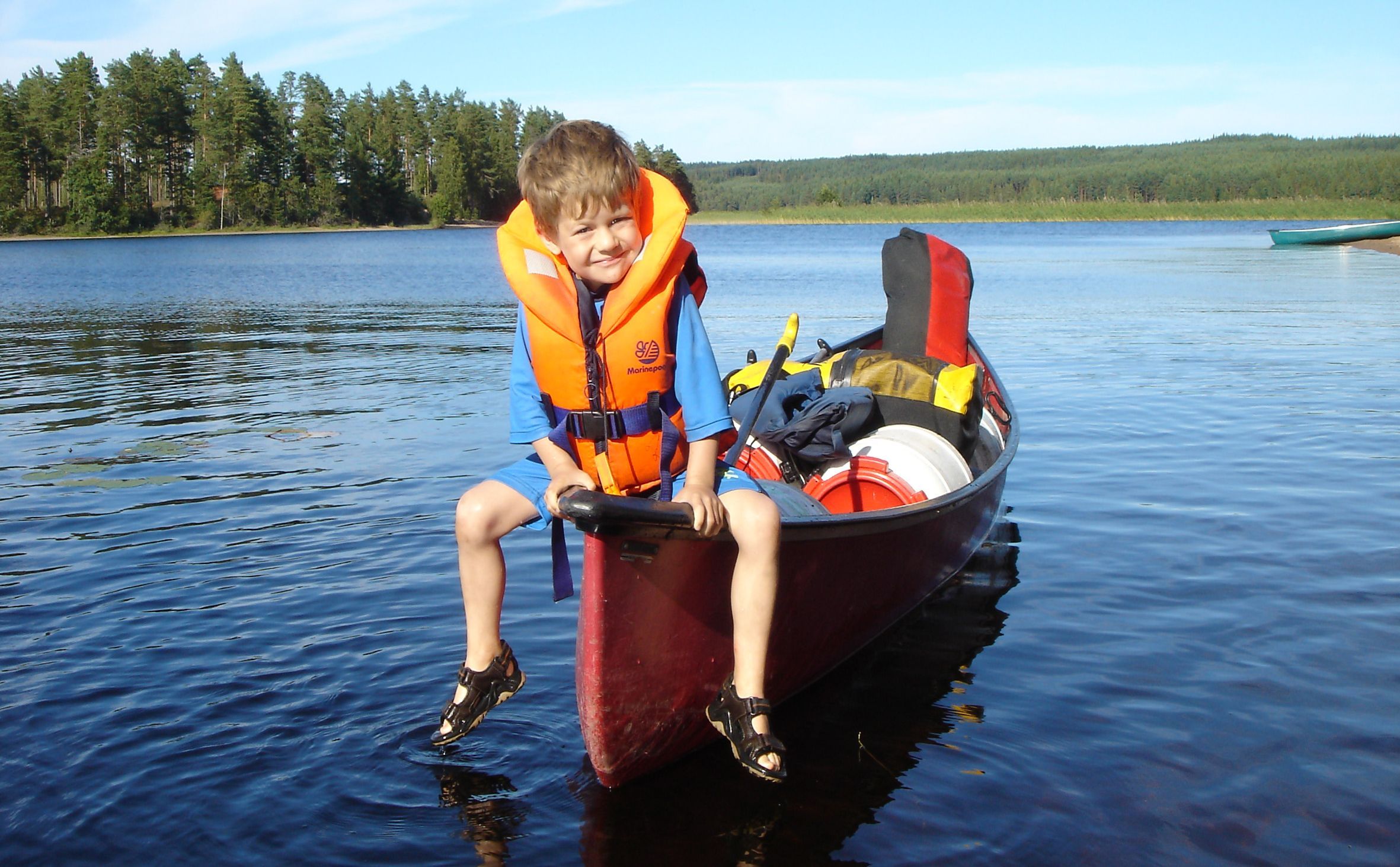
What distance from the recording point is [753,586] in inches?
131

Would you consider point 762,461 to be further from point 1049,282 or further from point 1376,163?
point 1376,163

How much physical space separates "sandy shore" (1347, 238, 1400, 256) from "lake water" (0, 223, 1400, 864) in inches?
1165

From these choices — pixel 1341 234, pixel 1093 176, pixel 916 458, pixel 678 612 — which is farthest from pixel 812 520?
pixel 1093 176

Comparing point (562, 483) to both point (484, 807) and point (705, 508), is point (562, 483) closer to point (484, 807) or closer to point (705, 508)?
point (705, 508)

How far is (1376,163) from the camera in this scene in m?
92.6

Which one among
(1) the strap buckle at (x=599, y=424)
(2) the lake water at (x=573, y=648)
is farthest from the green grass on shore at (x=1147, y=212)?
(1) the strap buckle at (x=599, y=424)

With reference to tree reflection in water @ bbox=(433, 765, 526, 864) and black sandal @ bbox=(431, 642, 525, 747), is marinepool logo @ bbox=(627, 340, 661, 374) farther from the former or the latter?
tree reflection in water @ bbox=(433, 765, 526, 864)

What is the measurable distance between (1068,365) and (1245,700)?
9.59 m

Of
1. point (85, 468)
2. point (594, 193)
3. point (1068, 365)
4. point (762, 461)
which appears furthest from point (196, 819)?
point (1068, 365)

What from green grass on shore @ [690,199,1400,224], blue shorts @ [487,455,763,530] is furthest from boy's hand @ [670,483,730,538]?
green grass on shore @ [690,199,1400,224]

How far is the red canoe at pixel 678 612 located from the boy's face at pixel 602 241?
2.51ft

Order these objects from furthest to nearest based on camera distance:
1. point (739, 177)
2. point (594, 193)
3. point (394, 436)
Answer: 1. point (739, 177)
2. point (394, 436)
3. point (594, 193)

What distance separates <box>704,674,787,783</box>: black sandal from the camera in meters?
3.32

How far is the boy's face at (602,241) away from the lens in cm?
333
